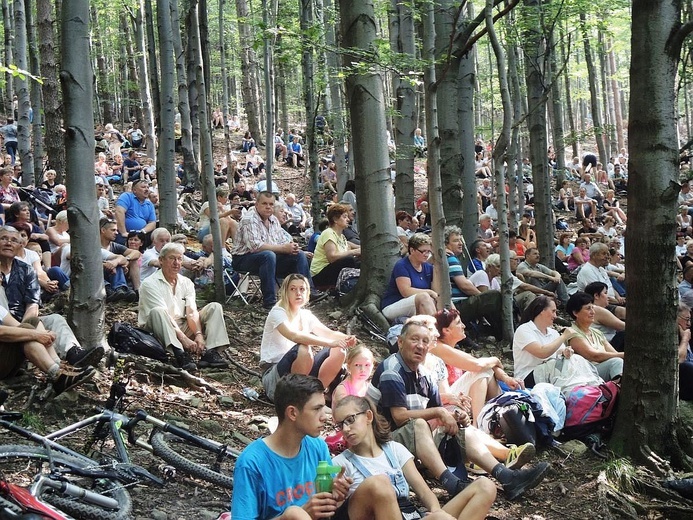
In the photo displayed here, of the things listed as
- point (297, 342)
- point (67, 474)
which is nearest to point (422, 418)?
point (297, 342)

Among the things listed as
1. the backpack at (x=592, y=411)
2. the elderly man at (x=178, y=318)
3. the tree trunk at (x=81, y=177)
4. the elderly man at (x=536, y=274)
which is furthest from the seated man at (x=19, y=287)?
the elderly man at (x=536, y=274)

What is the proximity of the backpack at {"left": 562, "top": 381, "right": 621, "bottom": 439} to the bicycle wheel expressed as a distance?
3.89 m

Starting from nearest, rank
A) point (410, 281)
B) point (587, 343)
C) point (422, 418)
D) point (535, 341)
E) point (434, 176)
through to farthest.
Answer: point (422, 418), point (535, 341), point (587, 343), point (434, 176), point (410, 281)

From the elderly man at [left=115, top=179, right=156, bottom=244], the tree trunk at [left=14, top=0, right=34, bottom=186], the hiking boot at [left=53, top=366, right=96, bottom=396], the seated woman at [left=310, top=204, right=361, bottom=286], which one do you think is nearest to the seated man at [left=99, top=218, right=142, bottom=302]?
the elderly man at [left=115, top=179, right=156, bottom=244]

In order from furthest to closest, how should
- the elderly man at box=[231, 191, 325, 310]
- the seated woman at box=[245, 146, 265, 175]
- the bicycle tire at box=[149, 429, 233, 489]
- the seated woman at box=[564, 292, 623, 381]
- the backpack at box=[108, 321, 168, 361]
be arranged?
the seated woman at box=[245, 146, 265, 175] < the elderly man at box=[231, 191, 325, 310] < the seated woman at box=[564, 292, 623, 381] < the backpack at box=[108, 321, 168, 361] < the bicycle tire at box=[149, 429, 233, 489]

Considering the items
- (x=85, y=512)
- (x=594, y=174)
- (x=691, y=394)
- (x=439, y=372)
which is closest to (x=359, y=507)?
(x=85, y=512)

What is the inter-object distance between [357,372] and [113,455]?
194cm

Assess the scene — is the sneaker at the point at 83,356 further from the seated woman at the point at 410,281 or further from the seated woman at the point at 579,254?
the seated woman at the point at 579,254

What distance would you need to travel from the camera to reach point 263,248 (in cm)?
911

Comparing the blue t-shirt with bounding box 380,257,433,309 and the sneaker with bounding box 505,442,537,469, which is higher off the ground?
the blue t-shirt with bounding box 380,257,433,309

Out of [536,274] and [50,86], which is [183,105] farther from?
[536,274]

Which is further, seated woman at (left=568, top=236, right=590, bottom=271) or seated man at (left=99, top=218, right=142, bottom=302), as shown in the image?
seated woman at (left=568, top=236, right=590, bottom=271)

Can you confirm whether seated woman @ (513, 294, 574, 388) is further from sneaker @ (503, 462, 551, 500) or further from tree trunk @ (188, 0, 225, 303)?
tree trunk @ (188, 0, 225, 303)

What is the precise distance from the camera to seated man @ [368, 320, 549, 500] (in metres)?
5.37
